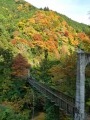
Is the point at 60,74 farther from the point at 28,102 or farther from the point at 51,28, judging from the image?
the point at 51,28

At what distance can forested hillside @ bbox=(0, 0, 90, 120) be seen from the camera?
36322 mm

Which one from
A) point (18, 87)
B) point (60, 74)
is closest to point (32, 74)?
point (18, 87)

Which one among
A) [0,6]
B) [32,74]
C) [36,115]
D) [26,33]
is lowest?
[36,115]

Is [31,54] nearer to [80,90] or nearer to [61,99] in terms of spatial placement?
[61,99]

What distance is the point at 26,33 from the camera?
8156 centimetres

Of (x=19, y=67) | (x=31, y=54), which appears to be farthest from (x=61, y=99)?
(x=31, y=54)

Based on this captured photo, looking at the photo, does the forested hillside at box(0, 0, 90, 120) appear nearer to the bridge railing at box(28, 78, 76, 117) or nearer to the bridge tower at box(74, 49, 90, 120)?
the bridge railing at box(28, 78, 76, 117)

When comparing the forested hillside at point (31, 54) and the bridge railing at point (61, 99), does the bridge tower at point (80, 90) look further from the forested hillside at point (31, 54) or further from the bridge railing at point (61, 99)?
the forested hillside at point (31, 54)

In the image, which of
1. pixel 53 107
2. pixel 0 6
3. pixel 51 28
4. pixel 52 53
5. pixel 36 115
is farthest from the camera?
pixel 0 6

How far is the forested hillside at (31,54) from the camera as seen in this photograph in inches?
1430

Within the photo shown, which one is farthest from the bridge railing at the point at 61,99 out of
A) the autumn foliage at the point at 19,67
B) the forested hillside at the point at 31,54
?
the autumn foliage at the point at 19,67

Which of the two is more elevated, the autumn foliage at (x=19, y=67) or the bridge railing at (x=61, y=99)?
the autumn foliage at (x=19, y=67)

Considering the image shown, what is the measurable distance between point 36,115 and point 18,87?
5.07 m

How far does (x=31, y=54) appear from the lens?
74688 millimetres
